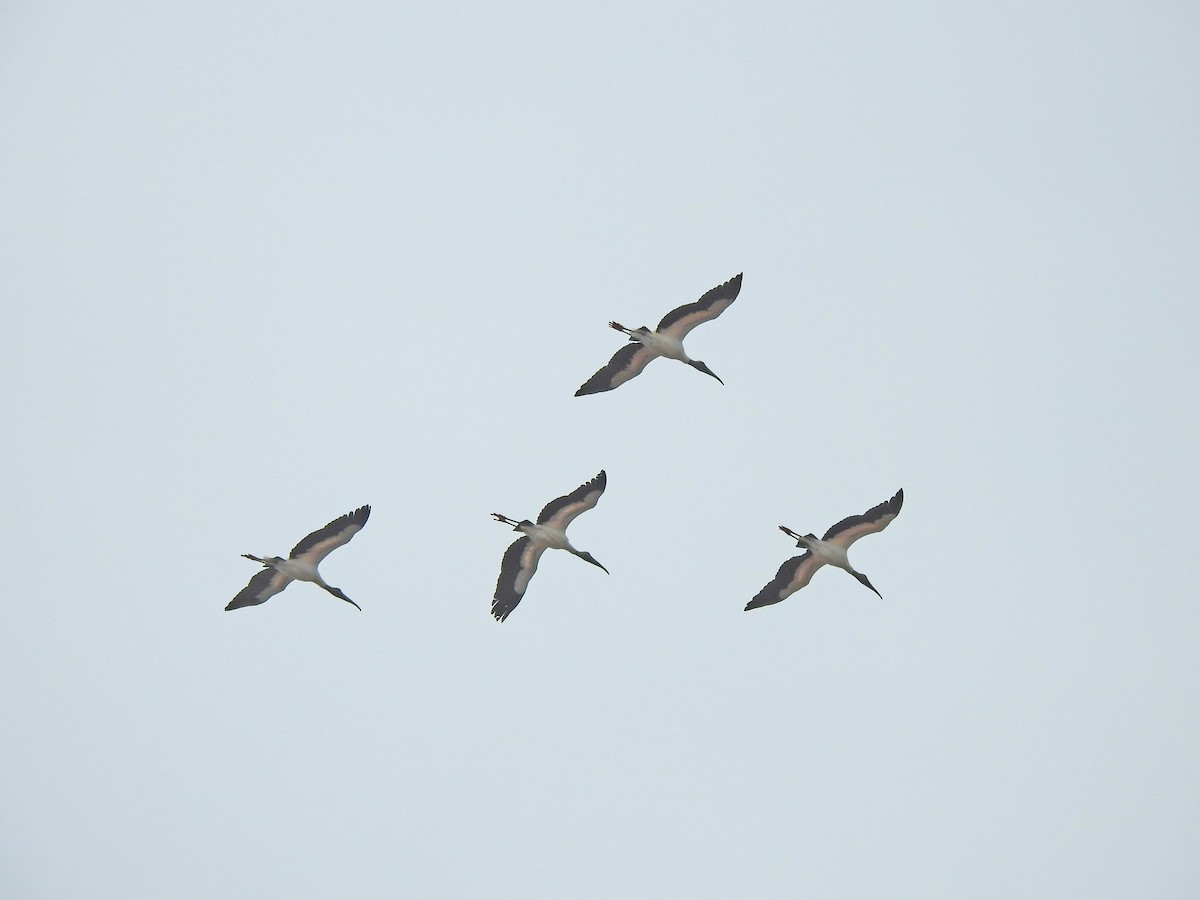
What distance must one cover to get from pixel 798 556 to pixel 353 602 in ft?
38.7

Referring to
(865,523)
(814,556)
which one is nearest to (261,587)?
(814,556)

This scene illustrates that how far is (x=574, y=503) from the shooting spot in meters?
38.8

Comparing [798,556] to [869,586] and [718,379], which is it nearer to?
[869,586]

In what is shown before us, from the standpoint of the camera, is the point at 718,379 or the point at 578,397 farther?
the point at 718,379

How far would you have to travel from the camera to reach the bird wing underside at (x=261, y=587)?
40.1 metres

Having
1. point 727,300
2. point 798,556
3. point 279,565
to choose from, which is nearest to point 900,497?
point 798,556

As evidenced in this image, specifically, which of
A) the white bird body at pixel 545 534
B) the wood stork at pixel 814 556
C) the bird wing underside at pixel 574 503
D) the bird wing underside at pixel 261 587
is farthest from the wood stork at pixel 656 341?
→ the bird wing underside at pixel 261 587

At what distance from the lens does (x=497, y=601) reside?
129 feet

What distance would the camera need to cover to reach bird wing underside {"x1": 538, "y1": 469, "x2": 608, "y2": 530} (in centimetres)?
3866

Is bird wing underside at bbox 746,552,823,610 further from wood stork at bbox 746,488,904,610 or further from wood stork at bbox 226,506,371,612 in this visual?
wood stork at bbox 226,506,371,612

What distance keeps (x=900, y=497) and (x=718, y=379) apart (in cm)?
688

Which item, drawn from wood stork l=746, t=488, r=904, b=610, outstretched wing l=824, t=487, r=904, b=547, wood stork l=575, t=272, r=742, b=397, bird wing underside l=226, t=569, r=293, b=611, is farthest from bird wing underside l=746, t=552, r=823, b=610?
bird wing underside l=226, t=569, r=293, b=611

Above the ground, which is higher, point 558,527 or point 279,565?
point 558,527

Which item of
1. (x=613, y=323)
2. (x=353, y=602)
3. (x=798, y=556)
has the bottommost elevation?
(x=353, y=602)
